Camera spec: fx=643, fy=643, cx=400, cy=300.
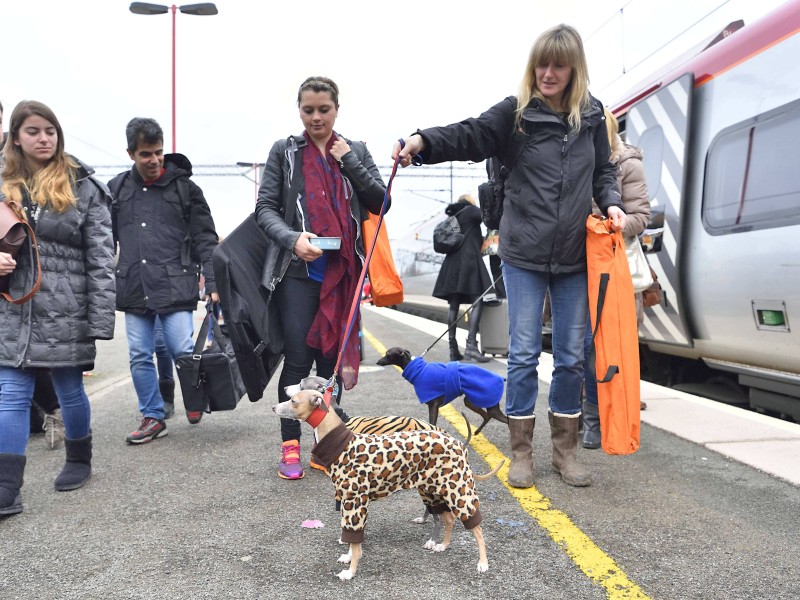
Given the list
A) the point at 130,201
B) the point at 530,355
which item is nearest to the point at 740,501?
the point at 530,355

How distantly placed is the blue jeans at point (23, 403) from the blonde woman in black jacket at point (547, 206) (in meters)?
2.15

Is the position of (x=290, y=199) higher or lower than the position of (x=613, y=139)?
lower

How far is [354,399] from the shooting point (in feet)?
17.6

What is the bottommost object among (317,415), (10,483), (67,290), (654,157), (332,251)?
(10,483)

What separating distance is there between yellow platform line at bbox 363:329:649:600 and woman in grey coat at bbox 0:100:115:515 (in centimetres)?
220

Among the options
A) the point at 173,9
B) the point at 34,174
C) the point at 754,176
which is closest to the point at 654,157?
the point at 754,176

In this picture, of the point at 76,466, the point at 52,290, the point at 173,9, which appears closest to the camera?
the point at 52,290

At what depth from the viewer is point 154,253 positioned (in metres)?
4.28

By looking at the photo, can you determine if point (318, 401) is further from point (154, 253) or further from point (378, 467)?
point (154, 253)

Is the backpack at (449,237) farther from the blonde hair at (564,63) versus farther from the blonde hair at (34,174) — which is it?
the blonde hair at (34,174)

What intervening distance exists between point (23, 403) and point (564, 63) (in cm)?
307

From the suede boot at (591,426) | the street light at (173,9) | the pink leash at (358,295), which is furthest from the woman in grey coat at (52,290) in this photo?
the street light at (173,9)

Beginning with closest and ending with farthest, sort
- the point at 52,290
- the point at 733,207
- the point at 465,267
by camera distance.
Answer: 1. the point at 52,290
2. the point at 733,207
3. the point at 465,267

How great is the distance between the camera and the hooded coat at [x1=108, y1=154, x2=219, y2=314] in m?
4.23
